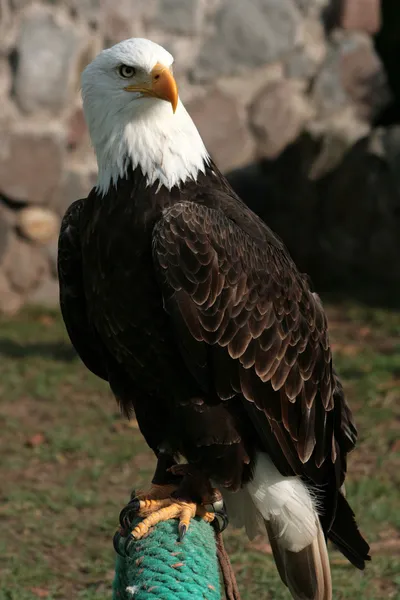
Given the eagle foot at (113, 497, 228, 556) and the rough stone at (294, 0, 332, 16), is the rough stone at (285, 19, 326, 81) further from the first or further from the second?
the eagle foot at (113, 497, 228, 556)

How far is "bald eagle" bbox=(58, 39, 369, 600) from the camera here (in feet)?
10.4

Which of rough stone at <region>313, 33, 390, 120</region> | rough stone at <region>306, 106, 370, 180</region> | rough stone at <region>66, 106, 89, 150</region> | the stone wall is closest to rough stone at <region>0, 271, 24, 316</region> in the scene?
the stone wall

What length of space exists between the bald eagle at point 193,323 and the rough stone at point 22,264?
362 cm

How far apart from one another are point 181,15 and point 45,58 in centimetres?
96

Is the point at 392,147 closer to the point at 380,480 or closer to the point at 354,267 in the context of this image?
the point at 354,267

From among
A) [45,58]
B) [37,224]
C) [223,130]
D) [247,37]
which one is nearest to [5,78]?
[45,58]

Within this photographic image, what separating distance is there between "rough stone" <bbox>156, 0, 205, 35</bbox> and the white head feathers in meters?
3.85

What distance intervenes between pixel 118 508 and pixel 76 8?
11.5 ft

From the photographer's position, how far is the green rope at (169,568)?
2805mm

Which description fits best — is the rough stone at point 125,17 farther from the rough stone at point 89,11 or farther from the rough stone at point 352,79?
the rough stone at point 352,79

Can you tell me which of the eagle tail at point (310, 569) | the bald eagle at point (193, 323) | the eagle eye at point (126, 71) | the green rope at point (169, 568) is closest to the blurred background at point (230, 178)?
the eagle tail at point (310, 569)

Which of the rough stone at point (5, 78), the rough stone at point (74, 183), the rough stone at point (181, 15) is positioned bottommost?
the rough stone at point (74, 183)

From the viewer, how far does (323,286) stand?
298 inches

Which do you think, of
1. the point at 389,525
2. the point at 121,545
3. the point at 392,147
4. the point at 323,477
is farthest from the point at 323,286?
the point at 121,545
